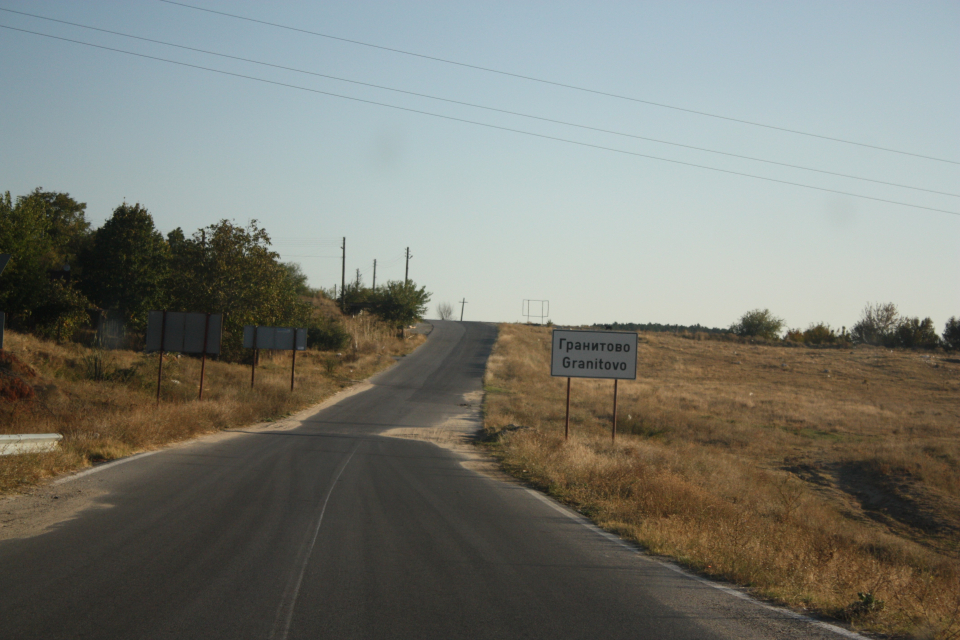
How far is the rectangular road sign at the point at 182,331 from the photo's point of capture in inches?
922

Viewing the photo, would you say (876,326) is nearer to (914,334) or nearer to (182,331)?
(914,334)

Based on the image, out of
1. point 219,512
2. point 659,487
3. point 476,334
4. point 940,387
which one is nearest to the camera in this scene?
point 219,512

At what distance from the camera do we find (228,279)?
4131 cm

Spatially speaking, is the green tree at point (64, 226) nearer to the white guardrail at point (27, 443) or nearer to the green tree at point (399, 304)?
the green tree at point (399, 304)

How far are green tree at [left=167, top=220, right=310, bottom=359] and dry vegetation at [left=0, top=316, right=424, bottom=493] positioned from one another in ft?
12.2

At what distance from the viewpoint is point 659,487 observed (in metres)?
12.1

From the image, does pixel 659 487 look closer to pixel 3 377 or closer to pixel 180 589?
pixel 180 589

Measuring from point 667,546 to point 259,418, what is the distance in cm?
2085

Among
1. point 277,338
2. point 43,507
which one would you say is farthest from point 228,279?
point 43,507

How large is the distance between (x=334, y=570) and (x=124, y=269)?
149 feet

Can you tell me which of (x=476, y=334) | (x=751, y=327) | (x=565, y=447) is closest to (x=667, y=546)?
(x=565, y=447)

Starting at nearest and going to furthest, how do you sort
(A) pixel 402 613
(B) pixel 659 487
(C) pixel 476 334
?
(A) pixel 402 613 → (B) pixel 659 487 → (C) pixel 476 334

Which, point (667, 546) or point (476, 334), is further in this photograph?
point (476, 334)

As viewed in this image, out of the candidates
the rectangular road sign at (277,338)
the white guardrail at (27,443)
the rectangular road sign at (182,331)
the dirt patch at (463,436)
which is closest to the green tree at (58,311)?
the rectangular road sign at (277,338)
